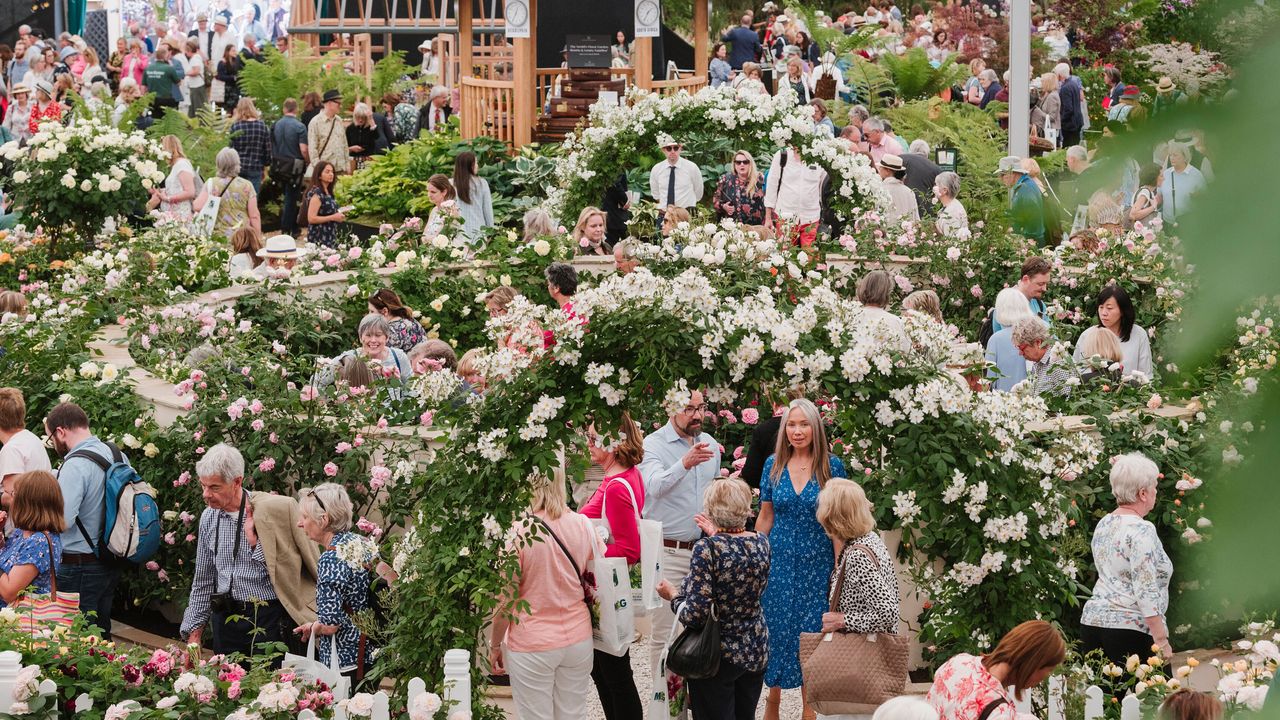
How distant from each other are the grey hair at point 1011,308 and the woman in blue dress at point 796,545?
3189 millimetres

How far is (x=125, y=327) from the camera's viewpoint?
10.8 m

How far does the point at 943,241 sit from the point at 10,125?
13.6 m

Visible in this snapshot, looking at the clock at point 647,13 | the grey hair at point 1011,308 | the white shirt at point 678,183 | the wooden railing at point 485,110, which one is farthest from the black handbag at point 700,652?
the clock at point 647,13

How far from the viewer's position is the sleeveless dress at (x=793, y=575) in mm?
6754

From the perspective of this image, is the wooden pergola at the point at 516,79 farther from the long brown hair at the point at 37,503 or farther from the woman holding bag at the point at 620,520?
the long brown hair at the point at 37,503

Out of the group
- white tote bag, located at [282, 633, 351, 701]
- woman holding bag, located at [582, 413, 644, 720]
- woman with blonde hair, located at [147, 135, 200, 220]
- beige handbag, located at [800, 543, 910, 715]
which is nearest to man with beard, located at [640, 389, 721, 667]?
woman holding bag, located at [582, 413, 644, 720]

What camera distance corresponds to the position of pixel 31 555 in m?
6.87

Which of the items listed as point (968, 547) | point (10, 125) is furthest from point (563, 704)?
point (10, 125)

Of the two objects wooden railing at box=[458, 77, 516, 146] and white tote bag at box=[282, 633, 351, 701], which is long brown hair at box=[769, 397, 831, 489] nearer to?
white tote bag at box=[282, 633, 351, 701]

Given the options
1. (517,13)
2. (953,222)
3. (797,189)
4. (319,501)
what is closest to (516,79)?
(517,13)

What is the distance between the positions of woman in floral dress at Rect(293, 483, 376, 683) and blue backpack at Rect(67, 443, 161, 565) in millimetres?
1197

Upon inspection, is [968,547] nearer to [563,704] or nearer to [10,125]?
[563,704]

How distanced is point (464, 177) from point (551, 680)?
767cm

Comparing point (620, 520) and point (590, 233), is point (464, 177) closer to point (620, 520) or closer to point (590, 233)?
point (590, 233)
